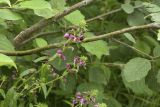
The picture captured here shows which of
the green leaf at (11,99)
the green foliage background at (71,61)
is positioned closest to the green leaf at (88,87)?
the green foliage background at (71,61)

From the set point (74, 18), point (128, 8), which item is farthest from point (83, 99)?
point (128, 8)

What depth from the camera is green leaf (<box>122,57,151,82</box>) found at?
137 centimetres

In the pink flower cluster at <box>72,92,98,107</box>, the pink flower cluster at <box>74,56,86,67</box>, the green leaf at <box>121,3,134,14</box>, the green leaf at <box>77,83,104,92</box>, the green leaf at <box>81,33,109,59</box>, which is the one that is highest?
the green leaf at <box>121,3,134,14</box>

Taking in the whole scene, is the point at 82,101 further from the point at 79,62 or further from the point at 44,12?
the point at 44,12

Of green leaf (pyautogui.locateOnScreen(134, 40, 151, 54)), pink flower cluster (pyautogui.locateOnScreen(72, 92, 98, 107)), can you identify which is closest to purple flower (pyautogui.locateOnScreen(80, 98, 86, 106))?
pink flower cluster (pyautogui.locateOnScreen(72, 92, 98, 107))

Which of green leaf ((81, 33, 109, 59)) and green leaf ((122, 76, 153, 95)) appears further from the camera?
green leaf ((122, 76, 153, 95))

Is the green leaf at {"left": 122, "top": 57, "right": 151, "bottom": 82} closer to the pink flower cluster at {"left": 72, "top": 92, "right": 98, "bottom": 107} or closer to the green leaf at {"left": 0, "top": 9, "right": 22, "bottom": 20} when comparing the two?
the pink flower cluster at {"left": 72, "top": 92, "right": 98, "bottom": 107}

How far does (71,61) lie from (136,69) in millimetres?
247

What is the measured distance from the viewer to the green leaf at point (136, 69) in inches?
53.9

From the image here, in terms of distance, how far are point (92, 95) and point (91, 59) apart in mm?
456

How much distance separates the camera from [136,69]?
1.39 m

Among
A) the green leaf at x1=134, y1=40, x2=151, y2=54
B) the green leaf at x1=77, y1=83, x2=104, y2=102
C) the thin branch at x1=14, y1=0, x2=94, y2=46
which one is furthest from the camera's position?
the green leaf at x1=134, y1=40, x2=151, y2=54

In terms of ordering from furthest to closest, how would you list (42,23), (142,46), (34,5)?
(142,46) → (42,23) → (34,5)

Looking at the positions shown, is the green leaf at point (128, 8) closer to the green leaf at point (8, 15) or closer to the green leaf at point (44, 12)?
the green leaf at point (44, 12)
